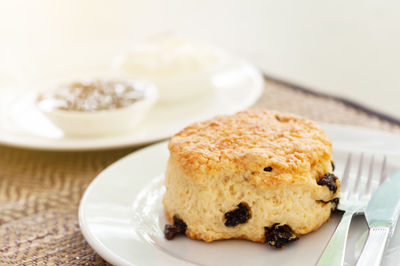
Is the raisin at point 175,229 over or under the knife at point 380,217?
under

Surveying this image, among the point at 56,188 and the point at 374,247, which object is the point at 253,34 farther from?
the point at 374,247

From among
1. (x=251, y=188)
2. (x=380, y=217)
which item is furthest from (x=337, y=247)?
(x=251, y=188)

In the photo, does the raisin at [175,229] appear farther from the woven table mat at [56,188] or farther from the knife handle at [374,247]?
the knife handle at [374,247]

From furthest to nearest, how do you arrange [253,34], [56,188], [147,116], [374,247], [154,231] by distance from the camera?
[253,34] → [147,116] → [56,188] → [154,231] → [374,247]

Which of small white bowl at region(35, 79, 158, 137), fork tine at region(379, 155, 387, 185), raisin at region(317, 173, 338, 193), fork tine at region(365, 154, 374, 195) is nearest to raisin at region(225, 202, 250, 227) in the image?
raisin at region(317, 173, 338, 193)

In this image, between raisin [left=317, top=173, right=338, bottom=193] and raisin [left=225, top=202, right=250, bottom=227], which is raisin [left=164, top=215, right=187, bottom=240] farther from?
raisin [left=317, top=173, right=338, bottom=193]

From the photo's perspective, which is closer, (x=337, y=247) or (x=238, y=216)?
(x=337, y=247)

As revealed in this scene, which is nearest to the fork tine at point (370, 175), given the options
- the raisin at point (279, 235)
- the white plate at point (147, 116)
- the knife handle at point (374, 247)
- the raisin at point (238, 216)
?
→ the knife handle at point (374, 247)

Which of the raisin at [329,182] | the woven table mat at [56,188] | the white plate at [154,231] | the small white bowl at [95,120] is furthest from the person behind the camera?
the small white bowl at [95,120]
